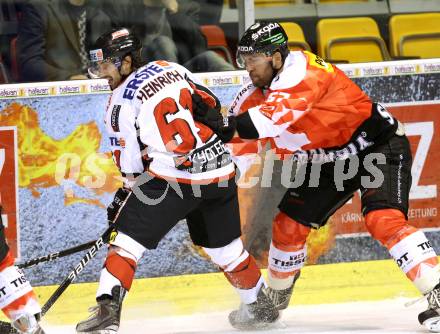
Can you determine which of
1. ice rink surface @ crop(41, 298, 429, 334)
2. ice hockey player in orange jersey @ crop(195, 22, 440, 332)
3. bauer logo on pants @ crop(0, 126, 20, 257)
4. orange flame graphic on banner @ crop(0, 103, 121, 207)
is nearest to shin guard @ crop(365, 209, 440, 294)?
ice hockey player in orange jersey @ crop(195, 22, 440, 332)

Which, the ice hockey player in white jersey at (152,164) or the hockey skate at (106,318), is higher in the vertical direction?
the ice hockey player in white jersey at (152,164)

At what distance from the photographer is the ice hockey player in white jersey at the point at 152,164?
404 cm

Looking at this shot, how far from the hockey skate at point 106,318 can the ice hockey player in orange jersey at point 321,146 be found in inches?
30.0

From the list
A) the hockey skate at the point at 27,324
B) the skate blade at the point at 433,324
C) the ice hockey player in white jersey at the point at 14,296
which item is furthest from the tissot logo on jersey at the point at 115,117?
the skate blade at the point at 433,324

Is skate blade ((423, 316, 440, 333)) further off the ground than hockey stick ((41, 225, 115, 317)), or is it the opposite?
hockey stick ((41, 225, 115, 317))

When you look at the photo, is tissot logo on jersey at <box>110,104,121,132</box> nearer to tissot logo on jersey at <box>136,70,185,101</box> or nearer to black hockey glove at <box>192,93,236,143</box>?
tissot logo on jersey at <box>136,70,185,101</box>

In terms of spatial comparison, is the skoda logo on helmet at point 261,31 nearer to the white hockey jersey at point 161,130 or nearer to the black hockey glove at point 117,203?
the white hockey jersey at point 161,130

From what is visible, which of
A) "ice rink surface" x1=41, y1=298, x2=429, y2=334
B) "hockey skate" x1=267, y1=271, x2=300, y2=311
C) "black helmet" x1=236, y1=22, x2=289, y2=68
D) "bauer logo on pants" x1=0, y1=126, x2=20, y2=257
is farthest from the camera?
"bauer logo on pants" x1=0, y1=126, x2=20, y2=257

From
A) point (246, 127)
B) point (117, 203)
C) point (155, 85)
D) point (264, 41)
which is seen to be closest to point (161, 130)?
point (155, 85)

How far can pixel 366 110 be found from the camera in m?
4.38

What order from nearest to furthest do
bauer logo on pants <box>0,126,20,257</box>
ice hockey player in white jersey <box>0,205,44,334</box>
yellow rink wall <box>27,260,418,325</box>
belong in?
ice hockey player in white jersey <box>0,205,44,334</box>
yellow rink wall <box>27,260,418,325</box>
bauer logo on pants <box>0,126,20,257</box>

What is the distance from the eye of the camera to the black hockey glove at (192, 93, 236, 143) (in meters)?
4.16

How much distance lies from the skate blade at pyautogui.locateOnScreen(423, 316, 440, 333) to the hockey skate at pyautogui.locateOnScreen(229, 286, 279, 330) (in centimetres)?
72

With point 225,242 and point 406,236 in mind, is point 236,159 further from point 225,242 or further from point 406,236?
point 406,236
